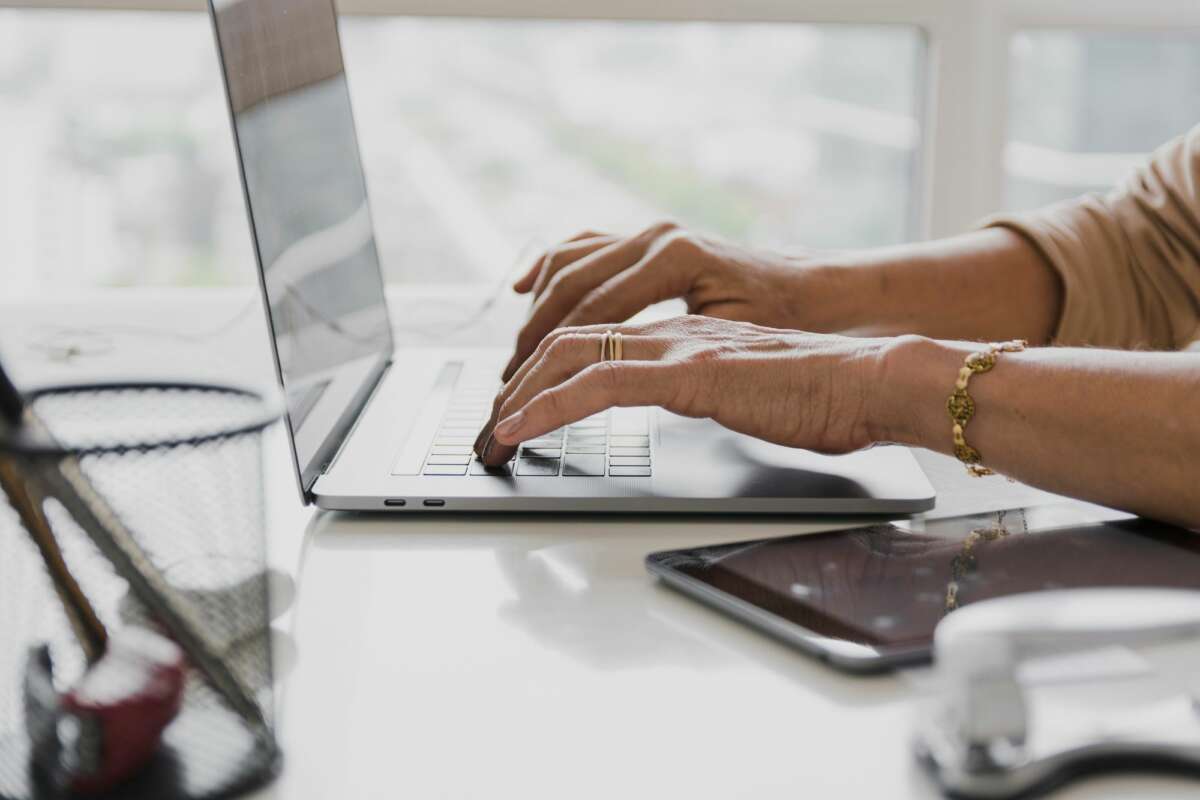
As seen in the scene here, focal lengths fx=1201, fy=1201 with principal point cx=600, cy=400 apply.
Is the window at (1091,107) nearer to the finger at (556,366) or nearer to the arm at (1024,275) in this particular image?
the arm at (1024,275)

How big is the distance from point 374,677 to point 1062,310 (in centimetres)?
81

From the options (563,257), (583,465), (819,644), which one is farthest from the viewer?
(563,257)

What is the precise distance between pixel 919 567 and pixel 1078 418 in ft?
0.49

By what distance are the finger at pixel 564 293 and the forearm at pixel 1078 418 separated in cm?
30

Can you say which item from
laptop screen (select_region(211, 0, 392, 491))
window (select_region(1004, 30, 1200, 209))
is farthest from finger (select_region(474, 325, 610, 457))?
window (select_region(1004, 30, 1200, 209))

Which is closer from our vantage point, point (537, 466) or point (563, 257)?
point (537, 466)

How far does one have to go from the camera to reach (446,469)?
2.50 ft

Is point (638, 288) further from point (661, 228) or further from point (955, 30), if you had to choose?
point (955, 30)

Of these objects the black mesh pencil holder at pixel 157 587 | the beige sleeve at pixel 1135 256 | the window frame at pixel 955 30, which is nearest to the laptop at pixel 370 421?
the black mesh pencil holder at pixel 157 587

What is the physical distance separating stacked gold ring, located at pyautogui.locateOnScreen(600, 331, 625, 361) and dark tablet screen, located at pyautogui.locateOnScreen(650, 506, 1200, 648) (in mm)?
184

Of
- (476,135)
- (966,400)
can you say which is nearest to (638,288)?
(966,400)

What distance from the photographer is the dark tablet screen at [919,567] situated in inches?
20.8

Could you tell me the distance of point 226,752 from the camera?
406mm

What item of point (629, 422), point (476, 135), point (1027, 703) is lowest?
point (476, 135)
